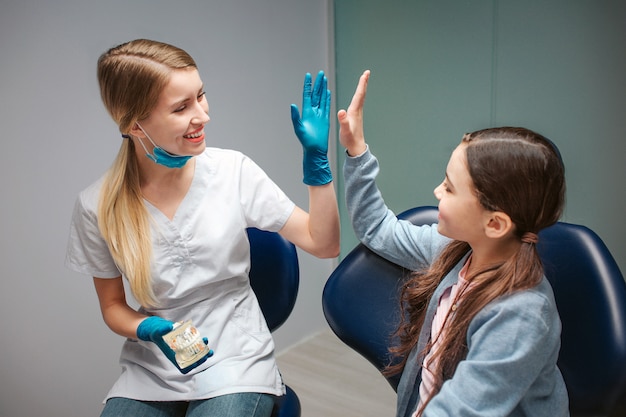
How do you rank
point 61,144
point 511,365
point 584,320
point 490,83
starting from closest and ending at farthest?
point 511,365 < point 584,320 < point 61,144 < point 490,83

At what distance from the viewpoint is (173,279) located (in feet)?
4.73

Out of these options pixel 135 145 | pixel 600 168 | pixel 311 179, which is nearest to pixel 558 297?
pixel 311 179

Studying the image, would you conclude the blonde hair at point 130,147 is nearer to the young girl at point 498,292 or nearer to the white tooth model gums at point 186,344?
the white tooth model gums at point 186,344

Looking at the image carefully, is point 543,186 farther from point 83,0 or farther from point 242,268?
point 83,0

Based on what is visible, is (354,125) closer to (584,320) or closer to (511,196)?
(511,196)

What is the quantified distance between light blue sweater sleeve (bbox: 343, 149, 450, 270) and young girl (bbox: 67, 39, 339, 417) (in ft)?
0.18

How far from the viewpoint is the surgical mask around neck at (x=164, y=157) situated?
138cm

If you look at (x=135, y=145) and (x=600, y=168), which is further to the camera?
(x=600, y=168)

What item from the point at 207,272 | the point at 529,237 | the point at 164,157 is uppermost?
the point at 164,157

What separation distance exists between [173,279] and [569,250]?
861mm

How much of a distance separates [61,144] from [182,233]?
697 millimetres

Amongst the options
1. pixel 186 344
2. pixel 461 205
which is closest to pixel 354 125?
pixel 461 205

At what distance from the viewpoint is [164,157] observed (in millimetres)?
1394

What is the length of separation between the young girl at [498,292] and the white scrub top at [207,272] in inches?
16.4
